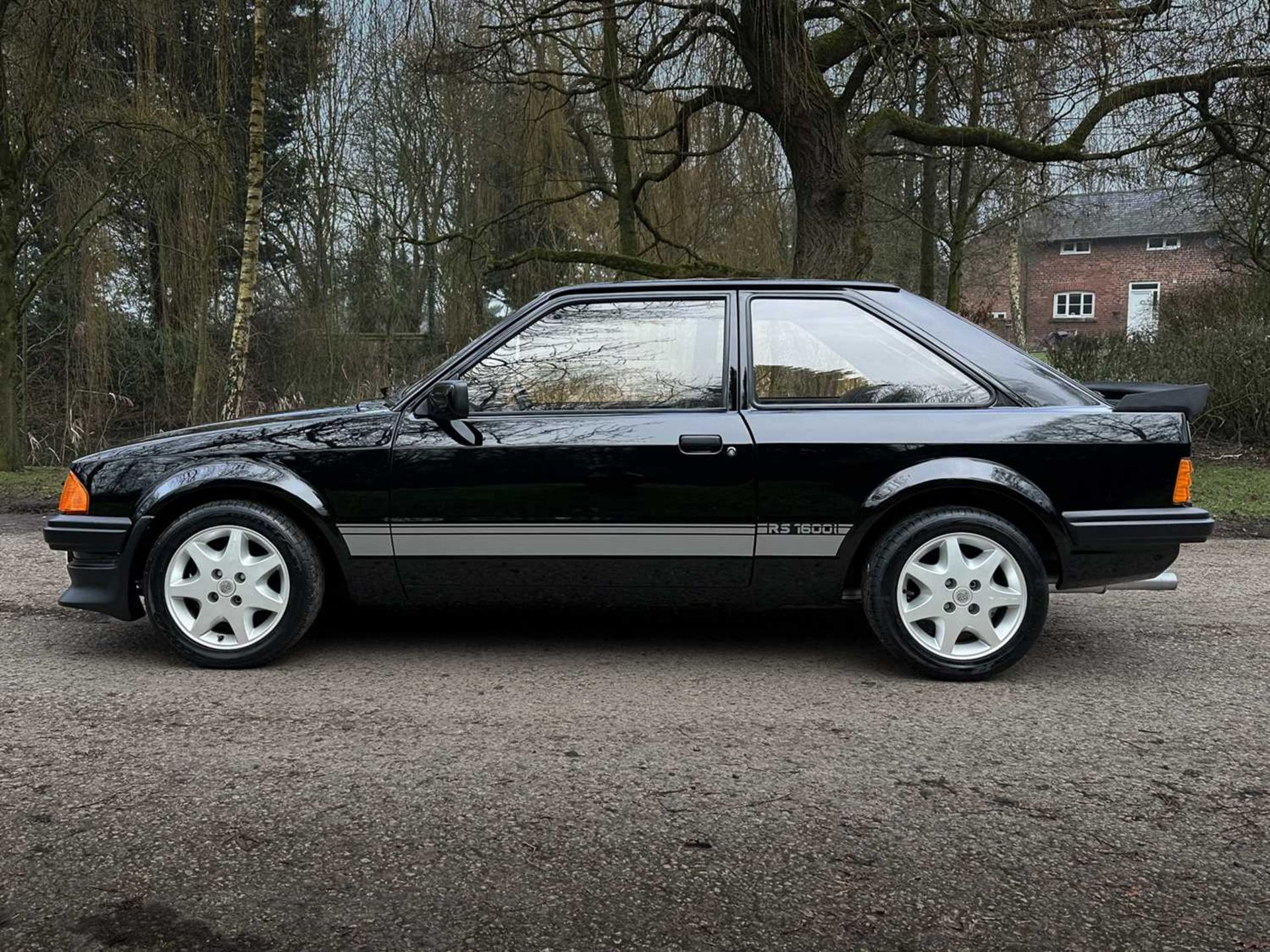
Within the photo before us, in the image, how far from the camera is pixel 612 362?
4.30 metres

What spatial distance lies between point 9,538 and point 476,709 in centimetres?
548

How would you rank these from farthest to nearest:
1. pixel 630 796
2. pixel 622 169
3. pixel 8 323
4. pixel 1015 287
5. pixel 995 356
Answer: pixel 1015 287
pixel 622 169
pixel 8 323
pixel 995 356
pixel 630 796

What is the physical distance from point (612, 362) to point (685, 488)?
0.62 metres

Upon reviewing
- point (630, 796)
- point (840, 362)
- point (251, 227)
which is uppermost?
point (251, 227)

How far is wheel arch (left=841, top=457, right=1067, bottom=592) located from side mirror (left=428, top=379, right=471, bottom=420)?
162 cm

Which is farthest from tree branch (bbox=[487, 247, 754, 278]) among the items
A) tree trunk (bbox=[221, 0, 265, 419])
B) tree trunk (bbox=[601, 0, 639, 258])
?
tree trunk (bbox=[221, 0, 265, 419])

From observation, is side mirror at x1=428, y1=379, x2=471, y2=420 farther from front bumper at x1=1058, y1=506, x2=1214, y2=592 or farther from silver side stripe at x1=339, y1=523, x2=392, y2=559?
front bumper at x1=1058, y1=506, x2=1214, y2=592

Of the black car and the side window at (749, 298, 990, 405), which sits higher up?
the side window at (749, 298, 990, 405)

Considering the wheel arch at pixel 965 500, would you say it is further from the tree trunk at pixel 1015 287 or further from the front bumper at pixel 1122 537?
the tree trunk at pixel 1015 287

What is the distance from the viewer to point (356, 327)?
18969 millimetres

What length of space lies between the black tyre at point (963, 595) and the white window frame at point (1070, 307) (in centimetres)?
5134

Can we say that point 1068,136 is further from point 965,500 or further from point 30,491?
point 30,491

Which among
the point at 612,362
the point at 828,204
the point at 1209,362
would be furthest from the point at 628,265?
the point at 612,362

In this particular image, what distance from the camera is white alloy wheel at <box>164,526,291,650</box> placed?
4195mm
